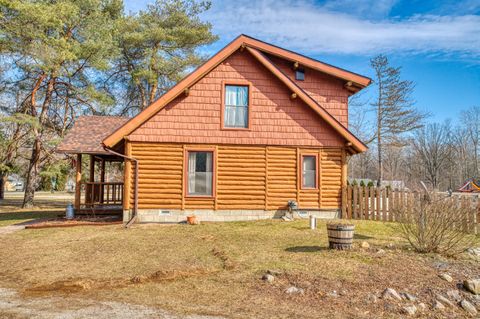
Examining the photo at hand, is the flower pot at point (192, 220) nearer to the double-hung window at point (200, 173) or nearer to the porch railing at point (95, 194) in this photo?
the double-hung window at point (200, 173)

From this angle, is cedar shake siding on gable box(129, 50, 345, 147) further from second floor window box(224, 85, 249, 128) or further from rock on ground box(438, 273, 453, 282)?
rock on ground box(438, 273, 453, 282)

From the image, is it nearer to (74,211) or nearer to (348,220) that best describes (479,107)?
(348,220)

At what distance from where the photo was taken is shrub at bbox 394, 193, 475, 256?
7602 millimetres

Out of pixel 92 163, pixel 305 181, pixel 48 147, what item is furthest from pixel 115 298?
pixel 48 147

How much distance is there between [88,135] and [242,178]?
25.9 ft

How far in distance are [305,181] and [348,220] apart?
7.16 ft

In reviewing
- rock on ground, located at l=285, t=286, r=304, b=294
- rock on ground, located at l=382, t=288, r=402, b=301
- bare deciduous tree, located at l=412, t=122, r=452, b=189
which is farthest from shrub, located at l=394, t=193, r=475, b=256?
bare deciduous tree, located at l=412, t=122, r=452, b=189

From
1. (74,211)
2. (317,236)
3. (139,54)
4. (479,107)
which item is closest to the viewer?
(317,236)

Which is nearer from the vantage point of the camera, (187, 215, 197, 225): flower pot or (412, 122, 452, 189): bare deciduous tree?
(187, 215, 197, 225): flower pot

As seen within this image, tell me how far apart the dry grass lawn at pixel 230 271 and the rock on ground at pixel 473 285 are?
0.24 metres

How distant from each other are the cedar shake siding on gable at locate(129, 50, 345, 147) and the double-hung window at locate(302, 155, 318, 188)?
605 mm

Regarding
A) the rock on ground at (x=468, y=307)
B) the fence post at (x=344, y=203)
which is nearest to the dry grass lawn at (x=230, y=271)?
the rock on ground at (x=468, y=307)

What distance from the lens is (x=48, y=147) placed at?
69.7ft

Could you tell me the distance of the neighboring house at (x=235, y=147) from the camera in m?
13.4
